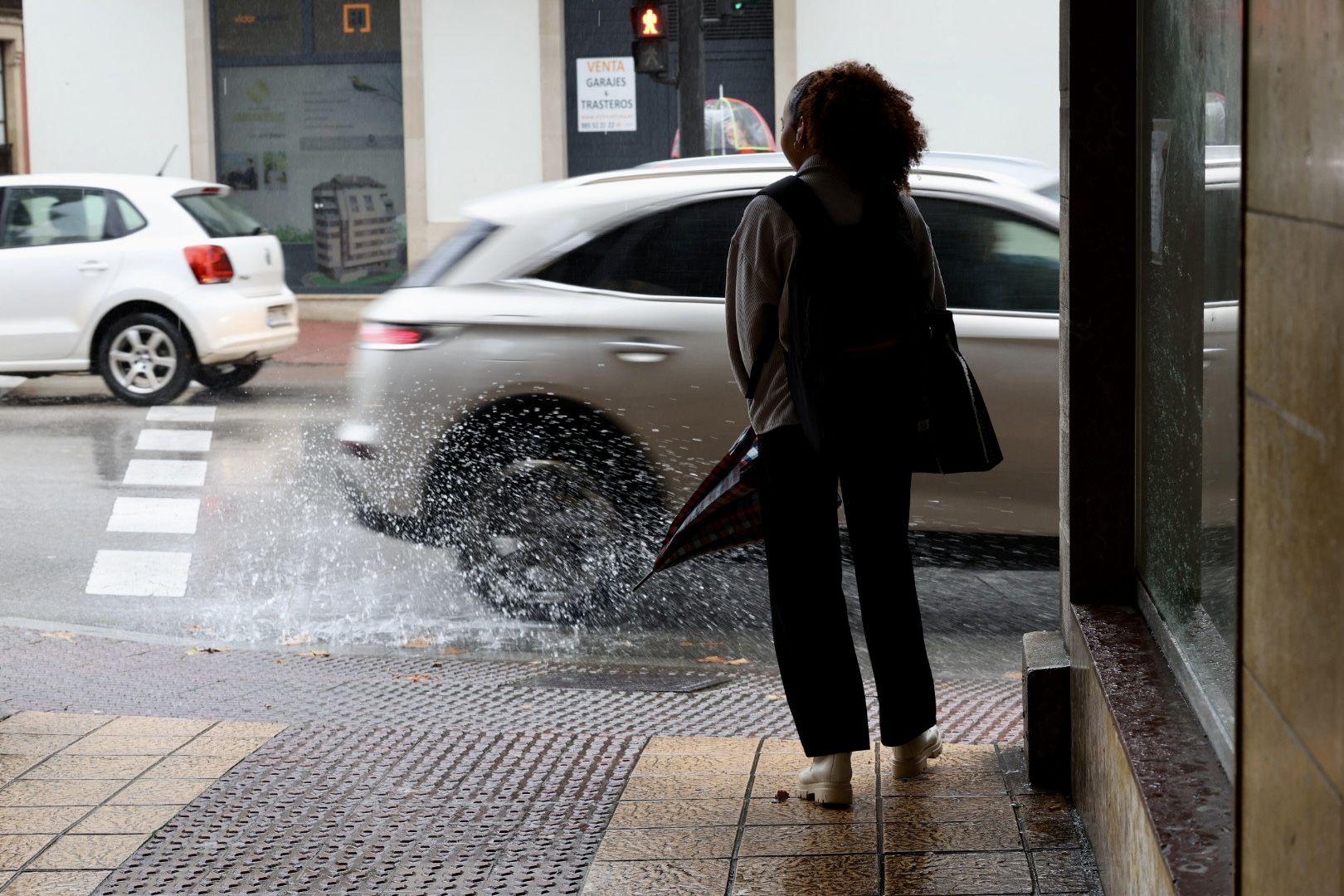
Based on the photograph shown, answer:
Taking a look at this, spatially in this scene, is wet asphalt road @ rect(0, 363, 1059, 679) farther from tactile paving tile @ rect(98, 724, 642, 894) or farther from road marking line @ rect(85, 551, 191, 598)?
tactile paving tile @ rect(98, 724, 642, 894)

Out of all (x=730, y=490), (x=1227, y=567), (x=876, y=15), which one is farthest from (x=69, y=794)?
(x=876, y=15)

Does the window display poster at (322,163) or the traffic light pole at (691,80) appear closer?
the traffic light pole at (691,80)

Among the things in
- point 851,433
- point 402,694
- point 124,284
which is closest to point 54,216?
point 124,284

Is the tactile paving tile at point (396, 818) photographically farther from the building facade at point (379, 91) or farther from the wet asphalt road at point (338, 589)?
the building facade at point (379, 91)

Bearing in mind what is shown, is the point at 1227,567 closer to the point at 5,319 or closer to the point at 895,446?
the point at 895,446

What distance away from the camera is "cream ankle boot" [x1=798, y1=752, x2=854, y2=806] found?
13.4ft

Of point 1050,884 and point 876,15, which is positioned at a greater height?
point 876,15

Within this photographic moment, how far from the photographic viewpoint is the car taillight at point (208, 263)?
532 inches

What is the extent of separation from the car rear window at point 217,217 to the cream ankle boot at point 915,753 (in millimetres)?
10572

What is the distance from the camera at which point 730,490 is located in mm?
4305

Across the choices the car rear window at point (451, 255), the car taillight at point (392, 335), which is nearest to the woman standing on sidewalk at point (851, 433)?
the car taillight at point (392, 335)

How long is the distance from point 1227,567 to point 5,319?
1230cm

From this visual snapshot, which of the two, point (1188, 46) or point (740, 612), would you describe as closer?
point (1188, 46)

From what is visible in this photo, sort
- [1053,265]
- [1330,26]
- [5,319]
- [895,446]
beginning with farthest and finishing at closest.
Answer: [5,319] < [1053,265] < [895,446] < [1330,26]
